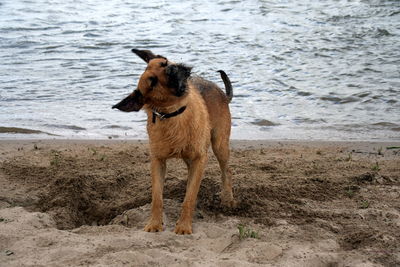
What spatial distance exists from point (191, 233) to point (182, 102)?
104cm

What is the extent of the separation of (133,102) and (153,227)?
1093 millimetres

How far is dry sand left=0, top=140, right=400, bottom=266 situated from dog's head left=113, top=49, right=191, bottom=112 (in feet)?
3.33

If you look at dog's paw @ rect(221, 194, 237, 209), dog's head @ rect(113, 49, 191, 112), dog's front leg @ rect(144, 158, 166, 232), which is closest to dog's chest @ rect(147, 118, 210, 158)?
dog's front leg @ rect(144, 158, 166, 232)

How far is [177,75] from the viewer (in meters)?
4.54

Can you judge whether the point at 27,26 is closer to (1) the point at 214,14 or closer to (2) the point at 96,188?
(1) the point at 214,14

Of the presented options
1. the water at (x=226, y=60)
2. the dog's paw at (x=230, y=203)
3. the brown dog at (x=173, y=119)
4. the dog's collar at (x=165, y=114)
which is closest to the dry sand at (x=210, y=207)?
the dog's paw at (x=230, y=203)

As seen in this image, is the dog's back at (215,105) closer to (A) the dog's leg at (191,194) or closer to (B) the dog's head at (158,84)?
(A) the dog's leg at (191,194)

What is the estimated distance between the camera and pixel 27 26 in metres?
14.9

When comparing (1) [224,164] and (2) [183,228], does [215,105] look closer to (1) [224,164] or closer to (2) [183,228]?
(1) [224,164]

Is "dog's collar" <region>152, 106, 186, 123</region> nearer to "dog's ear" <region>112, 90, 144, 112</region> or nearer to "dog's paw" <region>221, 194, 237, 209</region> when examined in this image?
"dog's ear" <region>112, 90, 144, 112</region>

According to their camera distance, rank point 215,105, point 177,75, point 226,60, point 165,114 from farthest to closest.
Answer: point 226,60, point 215,105, point 165,114, point 177,75

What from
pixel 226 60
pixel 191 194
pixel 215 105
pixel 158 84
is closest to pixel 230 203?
pixel 191 194

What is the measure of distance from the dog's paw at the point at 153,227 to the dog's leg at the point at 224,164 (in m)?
0.90

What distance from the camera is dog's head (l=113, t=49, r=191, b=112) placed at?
4535mm
